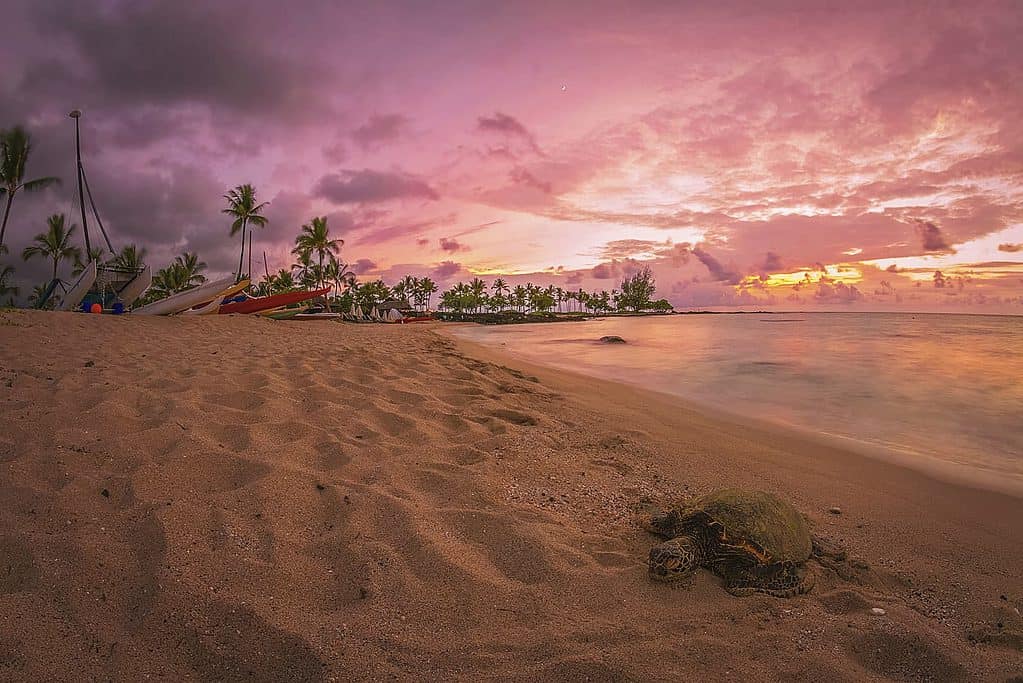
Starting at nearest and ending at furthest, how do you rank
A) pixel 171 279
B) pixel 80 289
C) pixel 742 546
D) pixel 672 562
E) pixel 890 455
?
pixel 672 562 < pixel 742 546 < pixel 890 455 < pixel 80 289 < pixel 171 279

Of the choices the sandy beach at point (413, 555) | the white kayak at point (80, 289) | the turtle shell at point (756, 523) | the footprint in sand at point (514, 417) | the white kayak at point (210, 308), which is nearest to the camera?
the sandy beach at point (413, 555)

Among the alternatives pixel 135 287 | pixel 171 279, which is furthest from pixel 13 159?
pixel 171 279

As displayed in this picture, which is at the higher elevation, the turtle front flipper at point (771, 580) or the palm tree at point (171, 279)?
the palm tree at point (171, 279)

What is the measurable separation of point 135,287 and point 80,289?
5.27 ft

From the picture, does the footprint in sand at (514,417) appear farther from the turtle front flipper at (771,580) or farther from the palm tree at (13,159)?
the palm tree at (13,159)

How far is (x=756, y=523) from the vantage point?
271 centimetres

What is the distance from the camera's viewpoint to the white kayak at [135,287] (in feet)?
57.1

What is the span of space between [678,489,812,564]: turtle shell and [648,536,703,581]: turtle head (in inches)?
10.0

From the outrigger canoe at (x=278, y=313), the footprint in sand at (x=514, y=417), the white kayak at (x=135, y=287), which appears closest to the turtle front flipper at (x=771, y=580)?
the footprint in sand at (x=514, y=417)

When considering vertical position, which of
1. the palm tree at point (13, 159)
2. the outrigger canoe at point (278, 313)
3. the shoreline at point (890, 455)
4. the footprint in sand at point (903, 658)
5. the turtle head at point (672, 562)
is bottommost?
the shoreline at point (890, 455)

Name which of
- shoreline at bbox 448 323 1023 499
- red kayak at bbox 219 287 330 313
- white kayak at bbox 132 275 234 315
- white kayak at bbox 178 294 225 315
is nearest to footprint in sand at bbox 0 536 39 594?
shoreline at bbox 448 323 1023 499

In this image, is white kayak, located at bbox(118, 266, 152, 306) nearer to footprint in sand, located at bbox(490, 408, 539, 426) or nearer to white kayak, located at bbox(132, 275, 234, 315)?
white kayak, located at bbox(132, 275, 234, 315)

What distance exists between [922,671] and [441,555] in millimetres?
2179

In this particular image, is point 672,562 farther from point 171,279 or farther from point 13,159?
point 171,279
